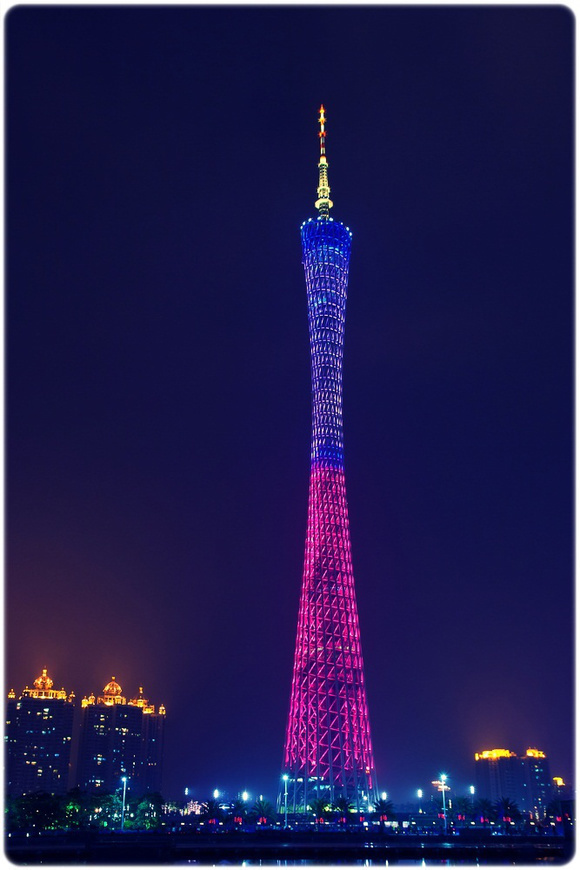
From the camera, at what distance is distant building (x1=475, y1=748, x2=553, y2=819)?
180 m

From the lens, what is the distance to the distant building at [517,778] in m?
180

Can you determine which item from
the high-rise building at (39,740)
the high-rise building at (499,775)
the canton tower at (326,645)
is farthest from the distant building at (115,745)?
the canton tower at (326,645)

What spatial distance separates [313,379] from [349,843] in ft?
102

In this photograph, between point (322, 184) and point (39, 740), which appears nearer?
point (322, 184)

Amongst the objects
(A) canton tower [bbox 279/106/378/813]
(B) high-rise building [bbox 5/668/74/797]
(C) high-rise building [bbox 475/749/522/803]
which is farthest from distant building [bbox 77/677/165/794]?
(A) canton tower [bbox 279/106/378/813]

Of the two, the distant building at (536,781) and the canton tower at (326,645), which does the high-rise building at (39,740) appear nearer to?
the distant building at (536,781)

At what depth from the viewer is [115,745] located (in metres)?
172

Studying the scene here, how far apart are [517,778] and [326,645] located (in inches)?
5187

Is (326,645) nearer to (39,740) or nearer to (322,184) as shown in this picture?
(322,184)

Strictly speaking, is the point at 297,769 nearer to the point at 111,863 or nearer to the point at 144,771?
the point at 111,863

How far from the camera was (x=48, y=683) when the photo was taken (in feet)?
564

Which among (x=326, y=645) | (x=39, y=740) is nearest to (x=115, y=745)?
(x=39, y=740)

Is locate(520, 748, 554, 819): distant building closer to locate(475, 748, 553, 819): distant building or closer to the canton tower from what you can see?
locate(475, 748, 553, 819): distant building

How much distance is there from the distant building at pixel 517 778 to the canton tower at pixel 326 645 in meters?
123
